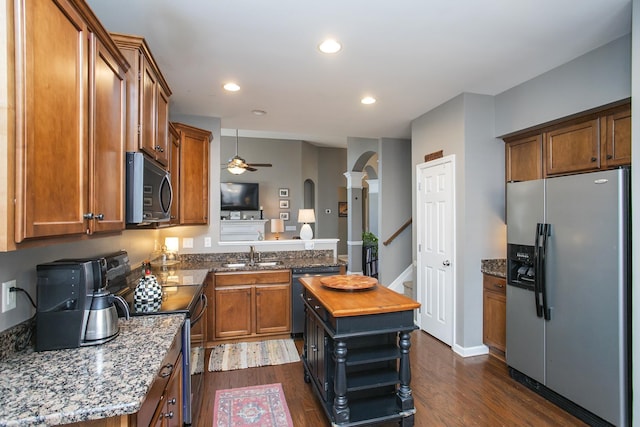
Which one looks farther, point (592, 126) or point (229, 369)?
point (229, 369)

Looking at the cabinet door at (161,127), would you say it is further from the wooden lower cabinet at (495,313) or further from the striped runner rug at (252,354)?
the wooden lower cabinet at (495,313)

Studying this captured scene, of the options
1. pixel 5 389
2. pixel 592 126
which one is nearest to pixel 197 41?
pixel 5 389

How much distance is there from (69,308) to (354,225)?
19.1 ft

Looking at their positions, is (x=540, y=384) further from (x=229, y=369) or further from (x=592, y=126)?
(x=229, y=369)

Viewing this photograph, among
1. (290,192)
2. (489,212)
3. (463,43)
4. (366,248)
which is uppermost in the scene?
(463,43)

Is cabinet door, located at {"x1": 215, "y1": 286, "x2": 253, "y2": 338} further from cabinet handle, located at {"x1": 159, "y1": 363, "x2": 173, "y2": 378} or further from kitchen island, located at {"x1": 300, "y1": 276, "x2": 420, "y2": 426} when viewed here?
cabinet handle, located at {"x1": 159, "y1": 363, "x2": 173, "y2": 378}

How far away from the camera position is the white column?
22.5ft

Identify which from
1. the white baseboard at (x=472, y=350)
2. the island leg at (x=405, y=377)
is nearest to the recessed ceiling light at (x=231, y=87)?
the island leg at (x=405, y=377)

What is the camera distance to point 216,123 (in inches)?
168

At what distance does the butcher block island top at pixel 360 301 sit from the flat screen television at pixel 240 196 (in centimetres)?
680

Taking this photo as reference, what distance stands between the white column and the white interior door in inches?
102

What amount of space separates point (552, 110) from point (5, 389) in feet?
12.5

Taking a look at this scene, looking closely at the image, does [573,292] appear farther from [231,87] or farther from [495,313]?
[231,87]

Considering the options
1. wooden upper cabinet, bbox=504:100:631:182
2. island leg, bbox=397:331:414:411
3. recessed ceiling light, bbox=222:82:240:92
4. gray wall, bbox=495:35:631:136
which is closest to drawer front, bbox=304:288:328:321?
island leg, bbox=397:331:414:411
